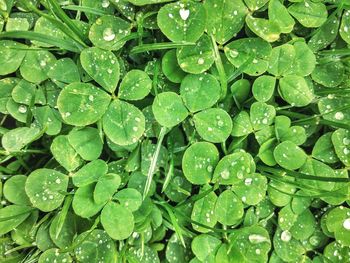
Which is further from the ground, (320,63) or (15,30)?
(15,30)

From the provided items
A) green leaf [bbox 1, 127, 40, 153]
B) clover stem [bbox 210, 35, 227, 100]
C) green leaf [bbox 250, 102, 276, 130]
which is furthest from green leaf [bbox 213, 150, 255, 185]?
green leaf [bbox 1, 127, 40, 153]

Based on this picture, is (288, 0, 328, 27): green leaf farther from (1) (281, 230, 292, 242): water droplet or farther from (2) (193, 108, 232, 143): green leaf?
(1) (281, 230, 292, 242): water droplet

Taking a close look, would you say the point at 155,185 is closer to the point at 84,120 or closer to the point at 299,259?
the point at 84,120

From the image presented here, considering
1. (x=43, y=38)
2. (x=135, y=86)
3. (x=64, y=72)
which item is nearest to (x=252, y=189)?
(x=135, y=86)

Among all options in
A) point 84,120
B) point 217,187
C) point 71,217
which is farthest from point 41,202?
point 217,187

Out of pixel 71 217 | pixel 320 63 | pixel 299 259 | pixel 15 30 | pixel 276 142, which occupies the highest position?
pixel 15 30

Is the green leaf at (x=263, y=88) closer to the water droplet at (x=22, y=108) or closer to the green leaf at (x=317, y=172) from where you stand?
the green leaf at (x=317, y=172)

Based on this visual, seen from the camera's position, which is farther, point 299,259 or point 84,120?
point 299,259
